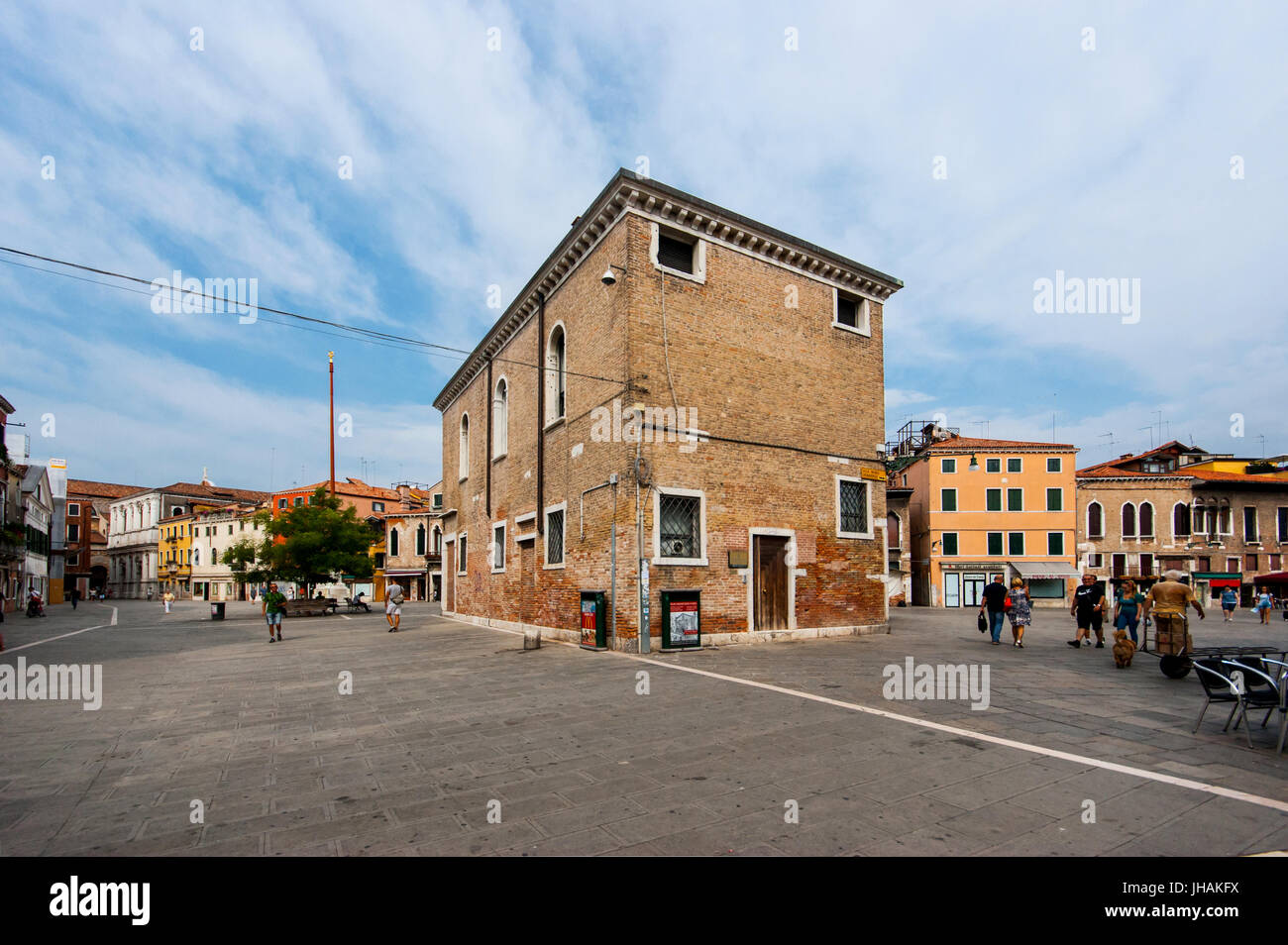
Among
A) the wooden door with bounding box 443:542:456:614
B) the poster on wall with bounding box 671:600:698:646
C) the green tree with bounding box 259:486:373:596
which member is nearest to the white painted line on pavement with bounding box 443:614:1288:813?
the poster on wall with bounding box 671:600:698:646

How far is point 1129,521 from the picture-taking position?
39938 mm

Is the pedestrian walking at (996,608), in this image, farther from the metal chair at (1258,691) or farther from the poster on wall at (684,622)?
the metal chair at (1258,691)

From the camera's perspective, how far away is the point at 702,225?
596 inches

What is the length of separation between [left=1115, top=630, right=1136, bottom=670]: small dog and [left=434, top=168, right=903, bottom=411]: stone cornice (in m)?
10.7

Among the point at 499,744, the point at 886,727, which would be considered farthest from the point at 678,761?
the point at 886,727

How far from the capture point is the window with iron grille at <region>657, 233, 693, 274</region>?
1480 cm

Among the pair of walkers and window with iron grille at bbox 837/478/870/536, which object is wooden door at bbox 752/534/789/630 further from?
the pair of walkers

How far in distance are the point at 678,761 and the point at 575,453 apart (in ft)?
36.4

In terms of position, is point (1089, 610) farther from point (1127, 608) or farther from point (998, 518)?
point (998, 518)

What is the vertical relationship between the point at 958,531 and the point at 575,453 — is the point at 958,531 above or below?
below

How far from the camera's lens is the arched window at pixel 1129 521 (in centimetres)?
3988

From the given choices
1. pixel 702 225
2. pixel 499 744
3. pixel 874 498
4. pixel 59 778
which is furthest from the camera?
pixel 874 498

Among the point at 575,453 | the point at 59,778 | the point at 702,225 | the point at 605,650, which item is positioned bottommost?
the point at 605,650
